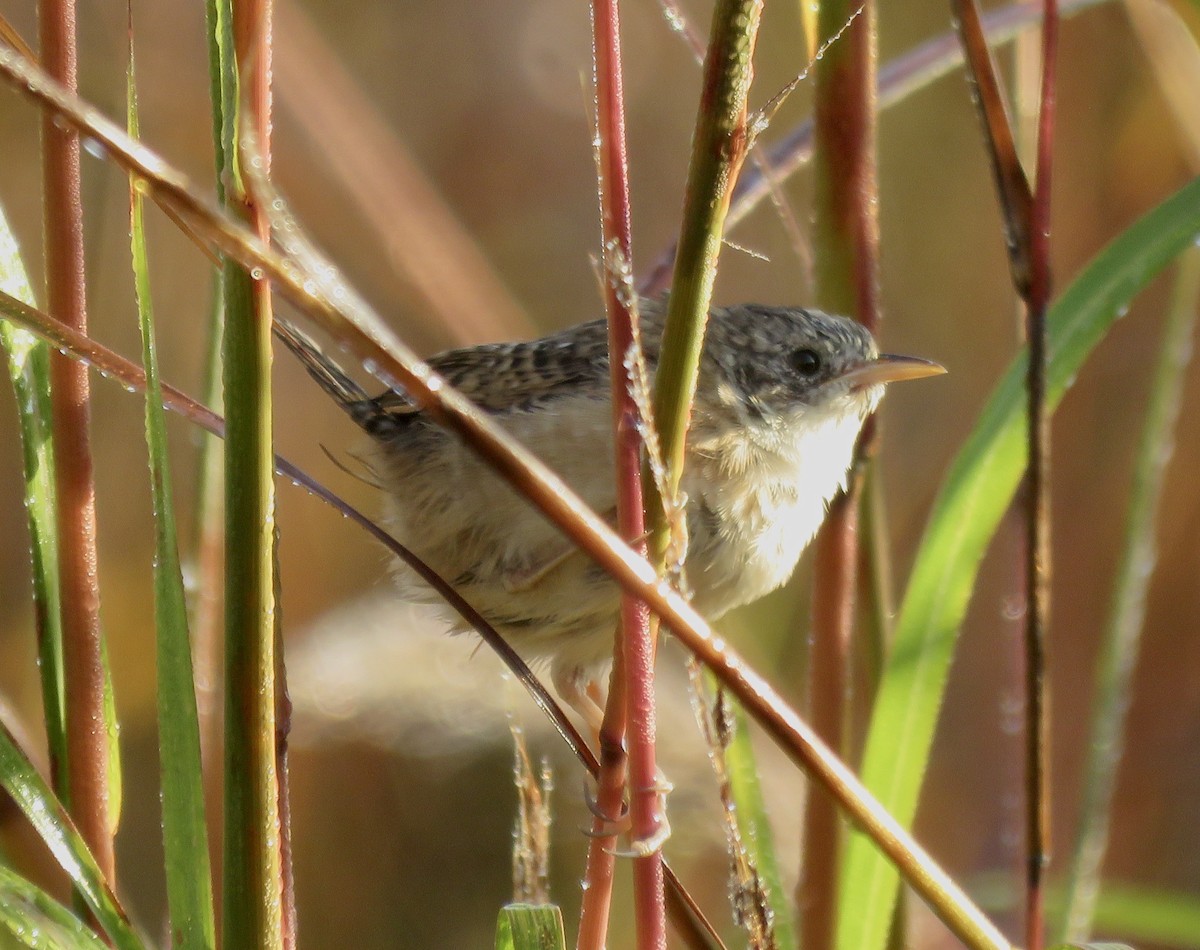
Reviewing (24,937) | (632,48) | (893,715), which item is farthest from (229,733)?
(632,48)

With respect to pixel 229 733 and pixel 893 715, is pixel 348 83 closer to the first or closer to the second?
pixel 893 715

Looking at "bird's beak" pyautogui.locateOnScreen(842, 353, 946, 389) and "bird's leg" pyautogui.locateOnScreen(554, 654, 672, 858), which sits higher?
"bird's beak" pyautogui.locateOnScreen(842, 353, 946, 389)

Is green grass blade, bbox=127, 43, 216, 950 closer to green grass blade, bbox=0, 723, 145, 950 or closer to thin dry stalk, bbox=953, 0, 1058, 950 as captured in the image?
green grass blade, bbox=0, 723, 145, 950

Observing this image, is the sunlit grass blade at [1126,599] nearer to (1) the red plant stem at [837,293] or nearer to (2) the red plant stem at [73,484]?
(1) the red plant stem at [837,293]

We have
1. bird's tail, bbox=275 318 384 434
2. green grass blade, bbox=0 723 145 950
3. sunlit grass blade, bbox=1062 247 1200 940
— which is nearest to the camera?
green grass blade, bbox=0 723 145 950

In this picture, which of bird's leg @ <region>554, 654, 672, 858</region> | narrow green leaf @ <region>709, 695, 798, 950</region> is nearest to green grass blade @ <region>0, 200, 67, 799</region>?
bird's leg @ <region>554, 654, 672, 858</region>
